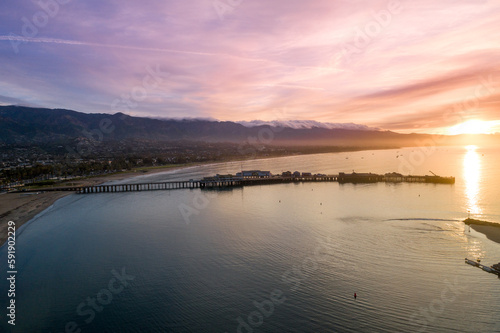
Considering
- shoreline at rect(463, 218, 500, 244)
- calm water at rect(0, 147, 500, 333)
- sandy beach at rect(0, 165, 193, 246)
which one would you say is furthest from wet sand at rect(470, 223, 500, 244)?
sandy beach at rect(0, 165, 193, 246)

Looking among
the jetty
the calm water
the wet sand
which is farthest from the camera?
the jetty

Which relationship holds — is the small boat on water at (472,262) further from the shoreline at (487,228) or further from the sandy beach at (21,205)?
the sandy beach at (21,205)

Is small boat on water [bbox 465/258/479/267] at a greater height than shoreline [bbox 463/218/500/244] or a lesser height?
lesser

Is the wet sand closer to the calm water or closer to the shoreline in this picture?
the shoreline

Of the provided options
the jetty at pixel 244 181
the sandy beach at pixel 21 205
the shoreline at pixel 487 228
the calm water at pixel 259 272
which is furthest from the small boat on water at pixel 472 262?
the jetty at pixel 244 181

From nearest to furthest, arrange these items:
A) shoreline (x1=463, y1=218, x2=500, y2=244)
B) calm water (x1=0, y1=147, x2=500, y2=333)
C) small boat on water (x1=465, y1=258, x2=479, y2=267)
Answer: calm water (x1=0, y1=147, x2=500, y2=333), small boat on water (x1=465, y1=258, x2=479, y2=267), shoreline (x1=463, y1=218, x2=500, y2=244)

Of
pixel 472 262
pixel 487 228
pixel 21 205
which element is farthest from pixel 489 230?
pixel 21 205
